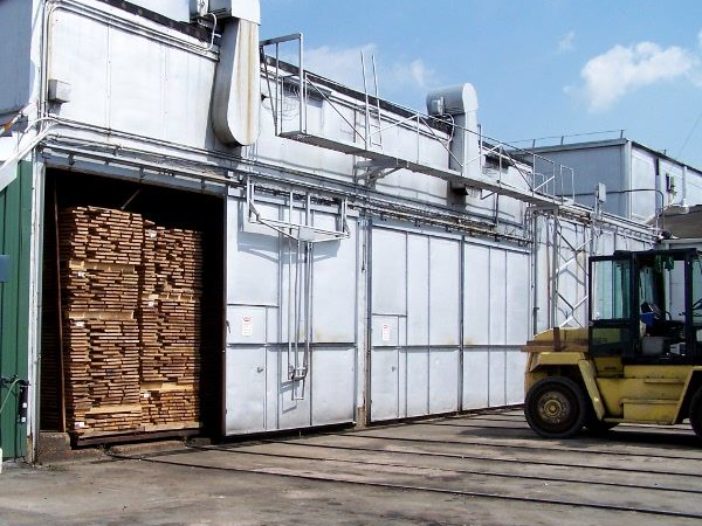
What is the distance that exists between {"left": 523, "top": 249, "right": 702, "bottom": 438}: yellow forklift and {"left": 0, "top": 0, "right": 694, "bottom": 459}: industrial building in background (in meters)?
3.84

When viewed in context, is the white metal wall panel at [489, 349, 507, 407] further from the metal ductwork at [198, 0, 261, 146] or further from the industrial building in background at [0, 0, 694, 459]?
the metal ductwork at [198, 0, 261, 146]

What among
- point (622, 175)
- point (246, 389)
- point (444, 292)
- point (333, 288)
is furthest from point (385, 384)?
point (622, 175)

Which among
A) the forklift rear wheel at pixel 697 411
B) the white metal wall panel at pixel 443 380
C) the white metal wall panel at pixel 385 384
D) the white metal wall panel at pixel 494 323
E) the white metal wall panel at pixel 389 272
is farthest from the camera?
the white metal wall panel at pixel 494 323

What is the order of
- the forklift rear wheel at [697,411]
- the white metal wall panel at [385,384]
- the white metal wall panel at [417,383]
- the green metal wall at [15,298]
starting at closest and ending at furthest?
the green metal wall at [15,298], the forklift rear wheel at [697,411], the white metal wall panel at [385,384], the white metal wall panel at [417,383]

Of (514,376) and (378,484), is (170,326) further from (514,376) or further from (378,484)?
(514,376)

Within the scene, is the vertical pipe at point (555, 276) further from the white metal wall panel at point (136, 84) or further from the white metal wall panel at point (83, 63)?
the white metal wall panel at point (83, 63)

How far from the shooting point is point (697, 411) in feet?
49.8

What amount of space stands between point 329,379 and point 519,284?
26.7 ft

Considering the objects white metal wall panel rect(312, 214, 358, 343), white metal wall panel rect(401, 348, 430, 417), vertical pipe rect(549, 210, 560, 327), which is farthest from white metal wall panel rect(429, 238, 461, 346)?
vertical pipe rect(549, 210, 560, 327)

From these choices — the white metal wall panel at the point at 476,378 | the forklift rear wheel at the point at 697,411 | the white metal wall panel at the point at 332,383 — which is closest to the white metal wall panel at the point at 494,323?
the white metal wall panel at the point at 476,378

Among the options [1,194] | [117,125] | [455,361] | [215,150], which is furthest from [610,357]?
[1,194]

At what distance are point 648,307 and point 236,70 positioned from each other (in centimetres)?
819

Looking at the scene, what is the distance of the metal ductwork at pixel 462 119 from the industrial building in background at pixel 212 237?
8 cm

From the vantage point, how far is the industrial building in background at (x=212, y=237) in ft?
43.3
